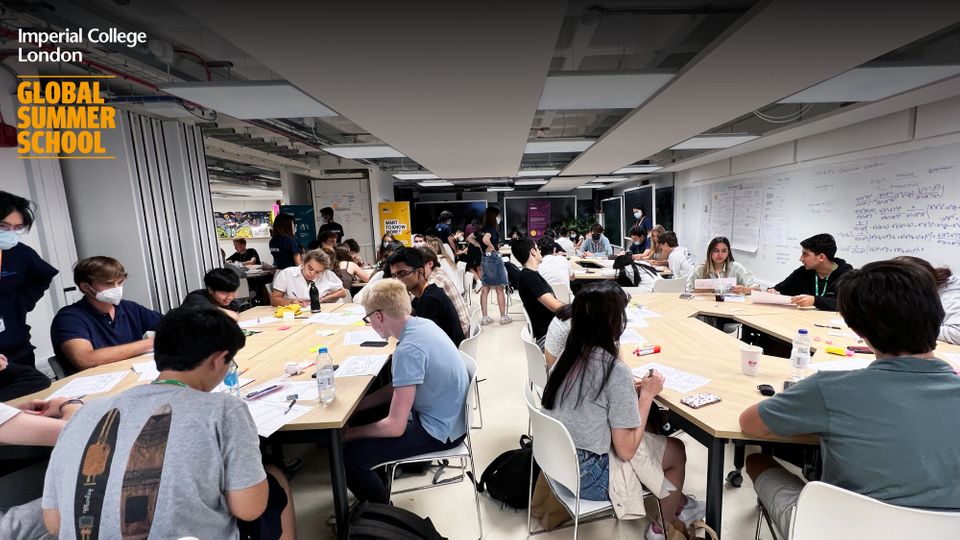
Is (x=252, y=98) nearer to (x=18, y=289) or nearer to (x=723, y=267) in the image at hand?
(x=18, y=289)

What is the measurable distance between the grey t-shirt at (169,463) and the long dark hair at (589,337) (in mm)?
1175

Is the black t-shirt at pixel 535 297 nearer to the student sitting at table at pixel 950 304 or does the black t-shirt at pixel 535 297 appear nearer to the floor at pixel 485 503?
the floor at pixel 485 503

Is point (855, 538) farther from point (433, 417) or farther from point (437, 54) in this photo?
point (437, 54)

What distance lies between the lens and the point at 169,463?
1051 mm

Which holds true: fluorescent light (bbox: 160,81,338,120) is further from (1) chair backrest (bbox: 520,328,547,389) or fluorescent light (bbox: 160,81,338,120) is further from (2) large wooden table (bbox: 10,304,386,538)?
(1) chair backrest (bbox: 520,328,547,389)

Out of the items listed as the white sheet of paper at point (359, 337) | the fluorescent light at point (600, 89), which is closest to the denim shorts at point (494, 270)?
the fluorescent light at point (600, 89)

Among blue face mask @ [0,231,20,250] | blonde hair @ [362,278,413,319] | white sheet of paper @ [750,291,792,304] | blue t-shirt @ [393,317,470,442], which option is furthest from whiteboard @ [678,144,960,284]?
blue face mask @ [0,231,20,250]

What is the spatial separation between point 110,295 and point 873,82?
229 inches

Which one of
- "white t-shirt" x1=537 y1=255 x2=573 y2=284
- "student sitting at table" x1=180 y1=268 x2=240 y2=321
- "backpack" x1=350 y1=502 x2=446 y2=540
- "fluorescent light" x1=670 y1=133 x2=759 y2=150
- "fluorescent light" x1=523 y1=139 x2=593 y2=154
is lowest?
"backpack" x1=350 y1=502 x2=446 y2=540

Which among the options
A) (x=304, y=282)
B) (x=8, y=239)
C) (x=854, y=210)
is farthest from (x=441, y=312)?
(x=854, y=210)

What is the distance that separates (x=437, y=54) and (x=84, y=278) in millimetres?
2529

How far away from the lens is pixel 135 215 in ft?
13.3

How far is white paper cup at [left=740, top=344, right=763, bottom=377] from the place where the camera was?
79.8 inches

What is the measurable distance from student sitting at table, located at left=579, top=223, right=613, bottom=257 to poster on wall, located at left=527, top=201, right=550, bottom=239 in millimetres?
6537
